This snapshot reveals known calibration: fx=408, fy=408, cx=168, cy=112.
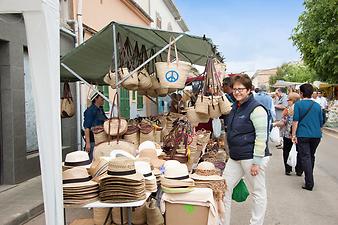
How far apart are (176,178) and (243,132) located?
3.51 ft

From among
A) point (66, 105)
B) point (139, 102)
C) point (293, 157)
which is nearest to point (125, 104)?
point (139, 102)

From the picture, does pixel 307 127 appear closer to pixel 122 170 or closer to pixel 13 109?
pixel 122 170

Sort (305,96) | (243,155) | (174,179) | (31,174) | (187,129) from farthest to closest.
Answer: (31,174), (305,96), (187,129), (243,155), (174,179)

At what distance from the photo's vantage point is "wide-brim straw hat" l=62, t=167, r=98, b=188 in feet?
11.5

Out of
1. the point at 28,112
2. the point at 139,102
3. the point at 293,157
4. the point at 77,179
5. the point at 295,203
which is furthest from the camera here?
the point at 139,102

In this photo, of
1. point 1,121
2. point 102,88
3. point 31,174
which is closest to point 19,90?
point 1,121

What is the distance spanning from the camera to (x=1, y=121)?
775 cm

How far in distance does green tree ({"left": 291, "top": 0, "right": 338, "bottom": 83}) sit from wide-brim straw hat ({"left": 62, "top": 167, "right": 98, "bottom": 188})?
22.1 meters

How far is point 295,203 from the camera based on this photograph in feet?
21.1

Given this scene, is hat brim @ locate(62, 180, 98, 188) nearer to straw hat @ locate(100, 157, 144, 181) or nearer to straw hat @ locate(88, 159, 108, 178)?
straw hat @ locate(100, 157, 144, 181)

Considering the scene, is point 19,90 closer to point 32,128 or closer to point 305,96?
point 32,128

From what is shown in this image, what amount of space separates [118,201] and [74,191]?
0.39 meters

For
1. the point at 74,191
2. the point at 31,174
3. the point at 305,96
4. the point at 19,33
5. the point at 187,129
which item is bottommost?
the point at 31,174

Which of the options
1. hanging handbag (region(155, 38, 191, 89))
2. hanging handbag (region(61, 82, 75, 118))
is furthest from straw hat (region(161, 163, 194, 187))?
hanging handbag (region(61, 82, 75, 118))
